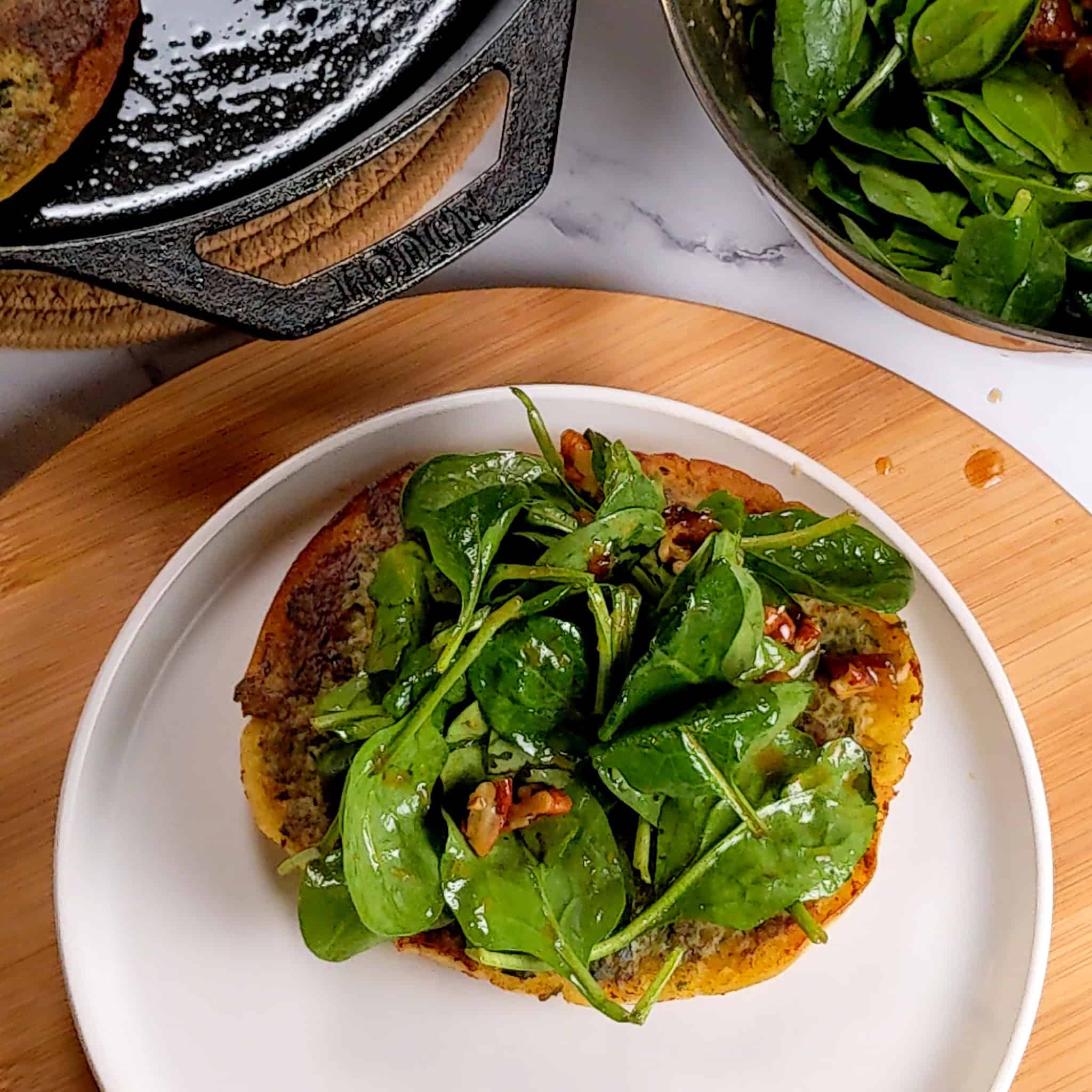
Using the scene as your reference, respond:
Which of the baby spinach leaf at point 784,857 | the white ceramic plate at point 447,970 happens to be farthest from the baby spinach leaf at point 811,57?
the baby spinach leaf at point 784,857

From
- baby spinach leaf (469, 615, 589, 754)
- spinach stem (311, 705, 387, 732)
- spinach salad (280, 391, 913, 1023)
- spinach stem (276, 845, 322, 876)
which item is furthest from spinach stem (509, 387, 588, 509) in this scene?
spinach stem (276, 845, 322, 876)

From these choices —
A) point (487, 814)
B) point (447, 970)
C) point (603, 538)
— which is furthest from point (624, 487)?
point (447, 970)

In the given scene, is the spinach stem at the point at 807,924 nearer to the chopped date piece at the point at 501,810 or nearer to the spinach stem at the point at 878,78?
the chopped date piece at the point at 501,810

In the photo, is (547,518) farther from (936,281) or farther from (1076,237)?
(1076,237)

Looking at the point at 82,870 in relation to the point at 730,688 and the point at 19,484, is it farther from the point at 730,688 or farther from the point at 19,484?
the point at 730,688

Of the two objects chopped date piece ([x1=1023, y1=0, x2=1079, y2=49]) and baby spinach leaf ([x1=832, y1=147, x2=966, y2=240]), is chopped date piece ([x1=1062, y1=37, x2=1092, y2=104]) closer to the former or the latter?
chopped date piece ([x1=1023, y1=0, x2=1079, y2=49])

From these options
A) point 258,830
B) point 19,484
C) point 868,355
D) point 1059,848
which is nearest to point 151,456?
point 19,484
